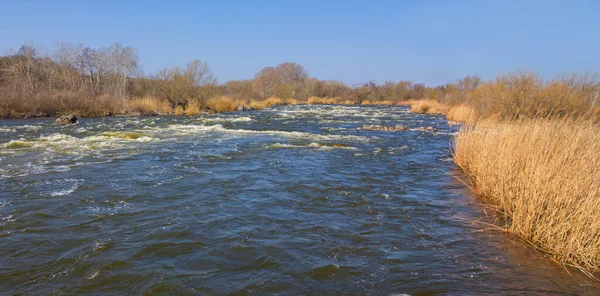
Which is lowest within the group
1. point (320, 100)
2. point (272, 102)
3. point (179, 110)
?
point (179, 110)

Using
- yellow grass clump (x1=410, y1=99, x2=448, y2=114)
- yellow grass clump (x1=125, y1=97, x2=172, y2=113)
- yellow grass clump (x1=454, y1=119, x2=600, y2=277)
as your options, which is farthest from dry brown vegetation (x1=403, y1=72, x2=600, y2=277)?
yellow grass clump (x1=410, y1=99, x2=448, y2=114)

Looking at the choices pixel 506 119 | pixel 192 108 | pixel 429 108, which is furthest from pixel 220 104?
pixel 506 119

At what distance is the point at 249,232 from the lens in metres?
5.41

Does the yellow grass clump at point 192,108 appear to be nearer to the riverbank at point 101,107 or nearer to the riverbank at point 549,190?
the riverbank at point 101,107

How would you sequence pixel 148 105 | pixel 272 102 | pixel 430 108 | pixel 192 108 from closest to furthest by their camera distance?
pixel 148 105 < pixel 192 108 < pixel 430 108 < pixel 272 102

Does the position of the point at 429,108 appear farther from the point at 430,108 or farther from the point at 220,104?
the point at 220,104

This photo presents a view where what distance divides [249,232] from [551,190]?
4487 millimetres

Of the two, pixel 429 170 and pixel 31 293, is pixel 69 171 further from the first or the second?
pixel 429 170

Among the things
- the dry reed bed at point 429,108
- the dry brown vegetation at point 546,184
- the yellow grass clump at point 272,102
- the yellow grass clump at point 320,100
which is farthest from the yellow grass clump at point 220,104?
the yellow grass clump at point 320,100

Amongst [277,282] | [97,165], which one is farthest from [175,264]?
[97,165]

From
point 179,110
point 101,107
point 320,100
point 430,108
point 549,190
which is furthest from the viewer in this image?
point 320,100

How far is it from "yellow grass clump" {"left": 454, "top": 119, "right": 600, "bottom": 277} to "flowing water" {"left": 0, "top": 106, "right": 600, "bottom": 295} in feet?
0.99

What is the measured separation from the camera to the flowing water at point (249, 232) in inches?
156

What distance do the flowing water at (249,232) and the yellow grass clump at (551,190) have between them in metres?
0.30
